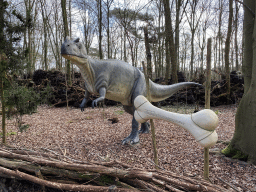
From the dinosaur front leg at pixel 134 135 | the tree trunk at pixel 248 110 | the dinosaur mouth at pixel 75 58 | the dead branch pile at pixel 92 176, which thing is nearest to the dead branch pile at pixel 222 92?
the dinosaur front leg at pixel 134 135

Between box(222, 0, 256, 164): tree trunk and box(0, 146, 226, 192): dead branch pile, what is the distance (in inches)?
52.9

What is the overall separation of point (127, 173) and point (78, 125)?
412cm

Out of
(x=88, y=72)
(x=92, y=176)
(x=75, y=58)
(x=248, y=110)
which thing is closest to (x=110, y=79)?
(x=88, y=72)

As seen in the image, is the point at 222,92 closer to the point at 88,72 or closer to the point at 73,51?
the point at 88,72

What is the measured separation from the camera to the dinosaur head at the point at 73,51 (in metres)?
2.32

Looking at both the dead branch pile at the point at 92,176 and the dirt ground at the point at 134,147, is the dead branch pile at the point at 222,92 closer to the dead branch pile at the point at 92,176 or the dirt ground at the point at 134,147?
the dirt ground at the point at 134,147

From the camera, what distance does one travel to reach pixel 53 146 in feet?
11.9

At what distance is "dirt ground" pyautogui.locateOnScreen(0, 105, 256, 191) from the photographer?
233 cm

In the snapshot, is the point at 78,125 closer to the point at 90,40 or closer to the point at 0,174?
the point at 0,174

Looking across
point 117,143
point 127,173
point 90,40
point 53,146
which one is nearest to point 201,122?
point 127,173

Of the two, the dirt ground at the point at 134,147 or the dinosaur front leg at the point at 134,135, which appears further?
the dinosaur front leg at the point at 134,135

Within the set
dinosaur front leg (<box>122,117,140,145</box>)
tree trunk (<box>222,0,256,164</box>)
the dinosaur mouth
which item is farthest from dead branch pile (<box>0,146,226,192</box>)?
dinosaur front leg (<box>122,117,140,145</box>)

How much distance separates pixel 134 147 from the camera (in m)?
2.23

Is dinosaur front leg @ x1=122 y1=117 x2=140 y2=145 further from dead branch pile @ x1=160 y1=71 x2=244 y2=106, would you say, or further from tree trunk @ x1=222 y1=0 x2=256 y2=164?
dead branch pile @ x1=160 y1=71 x2=244 y2=106
